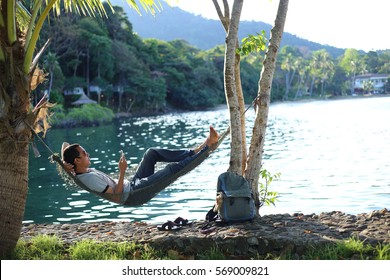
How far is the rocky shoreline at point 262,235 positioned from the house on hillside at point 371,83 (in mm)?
55576

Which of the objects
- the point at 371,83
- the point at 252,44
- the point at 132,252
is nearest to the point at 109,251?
the point at 132,252

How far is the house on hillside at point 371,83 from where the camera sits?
183 ft

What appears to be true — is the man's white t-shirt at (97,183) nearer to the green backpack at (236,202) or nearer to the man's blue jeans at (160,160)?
the man's blue jeans at (160,160)

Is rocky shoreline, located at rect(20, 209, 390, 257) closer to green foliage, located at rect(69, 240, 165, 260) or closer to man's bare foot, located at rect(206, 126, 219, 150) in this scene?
green foliage, located at rect(69, 240, 165, 260)

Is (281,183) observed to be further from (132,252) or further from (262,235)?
(132,252)

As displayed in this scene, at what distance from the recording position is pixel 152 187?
378cm

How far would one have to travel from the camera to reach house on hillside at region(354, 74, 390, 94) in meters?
55.9

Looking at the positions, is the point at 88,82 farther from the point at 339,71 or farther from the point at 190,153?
the point at 339,71

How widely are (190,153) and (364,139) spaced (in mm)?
14475

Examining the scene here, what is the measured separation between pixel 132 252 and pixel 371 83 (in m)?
59.1

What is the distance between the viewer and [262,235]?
325cm

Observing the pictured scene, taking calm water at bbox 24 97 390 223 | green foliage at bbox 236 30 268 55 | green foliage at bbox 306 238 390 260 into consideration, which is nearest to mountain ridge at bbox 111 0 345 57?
calm water at bbox 24 97 390 223

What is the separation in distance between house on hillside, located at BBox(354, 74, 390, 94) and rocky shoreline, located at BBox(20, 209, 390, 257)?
5558cm

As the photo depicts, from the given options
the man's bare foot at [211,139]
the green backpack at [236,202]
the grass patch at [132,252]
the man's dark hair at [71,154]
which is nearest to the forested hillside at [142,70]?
the man's dark hair at [71,154]
